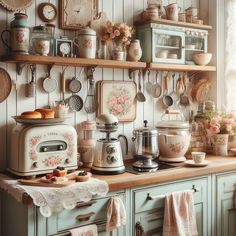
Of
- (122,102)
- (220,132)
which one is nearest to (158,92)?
(122,102)

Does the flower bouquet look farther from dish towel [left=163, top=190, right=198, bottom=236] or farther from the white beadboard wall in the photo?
dish towel [left=163, top=190, right=198, bottom=236]

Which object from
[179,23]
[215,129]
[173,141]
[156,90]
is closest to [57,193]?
[173,141]

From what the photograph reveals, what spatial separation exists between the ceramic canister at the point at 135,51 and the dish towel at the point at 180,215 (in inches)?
41.7

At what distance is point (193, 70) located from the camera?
3324 millimetres

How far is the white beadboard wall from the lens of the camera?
8.39 feet

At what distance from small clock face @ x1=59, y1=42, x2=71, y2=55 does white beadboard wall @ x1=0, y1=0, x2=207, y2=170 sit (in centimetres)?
13

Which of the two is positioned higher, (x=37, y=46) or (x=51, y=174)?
(x=37, y=46)

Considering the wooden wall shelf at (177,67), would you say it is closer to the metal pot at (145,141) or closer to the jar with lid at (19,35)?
the metal pot at (145,141)

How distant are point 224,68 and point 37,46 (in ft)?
5.70

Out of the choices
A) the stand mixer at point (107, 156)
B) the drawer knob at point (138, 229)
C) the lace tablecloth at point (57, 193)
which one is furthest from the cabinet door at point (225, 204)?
the lace tablecloth at point (57, 193)

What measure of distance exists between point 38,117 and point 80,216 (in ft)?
2.19

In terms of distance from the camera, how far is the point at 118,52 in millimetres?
2846

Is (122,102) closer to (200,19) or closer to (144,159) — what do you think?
(144,159)

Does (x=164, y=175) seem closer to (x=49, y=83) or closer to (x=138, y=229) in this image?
(x=138, y=229)
